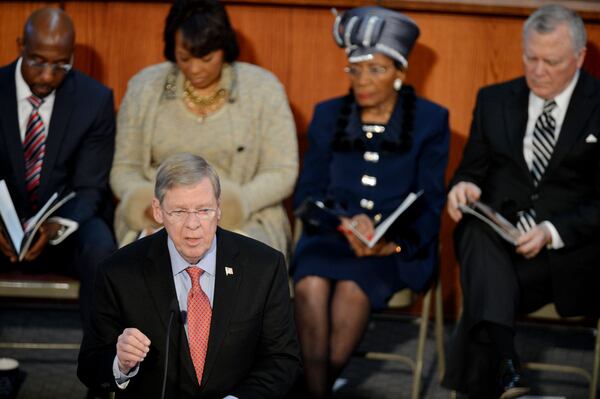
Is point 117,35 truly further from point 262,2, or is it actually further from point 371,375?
point 371,375

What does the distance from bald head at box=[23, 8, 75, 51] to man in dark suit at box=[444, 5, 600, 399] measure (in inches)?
71.7

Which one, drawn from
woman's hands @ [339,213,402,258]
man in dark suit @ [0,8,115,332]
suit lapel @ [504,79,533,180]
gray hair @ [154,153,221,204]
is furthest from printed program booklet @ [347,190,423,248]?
gray hair @ [154,153,221,204]

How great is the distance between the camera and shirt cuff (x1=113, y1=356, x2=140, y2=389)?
315cm

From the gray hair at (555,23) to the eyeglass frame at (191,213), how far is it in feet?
6.70

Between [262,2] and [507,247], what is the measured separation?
1863 mm

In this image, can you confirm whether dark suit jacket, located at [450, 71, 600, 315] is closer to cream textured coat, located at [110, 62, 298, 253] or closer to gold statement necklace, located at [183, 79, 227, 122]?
cream textured coat, located at [110, 62, 298, 253]

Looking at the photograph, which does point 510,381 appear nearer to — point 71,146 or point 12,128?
point 71,146

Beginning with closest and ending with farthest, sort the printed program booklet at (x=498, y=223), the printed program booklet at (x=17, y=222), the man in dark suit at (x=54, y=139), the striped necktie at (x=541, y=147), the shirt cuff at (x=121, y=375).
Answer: the shirt cuff at (x=121, y=375) → the printed program booklet at (x=498, y=223) → the printed program booklet at (x=17, y=222) → the striped necktie at (x=541, y=147) → the man in dark suit at (x=54, y=139)

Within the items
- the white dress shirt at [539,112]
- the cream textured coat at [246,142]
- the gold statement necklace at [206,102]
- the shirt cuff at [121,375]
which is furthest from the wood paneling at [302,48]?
the shirt cuff at [121,375]

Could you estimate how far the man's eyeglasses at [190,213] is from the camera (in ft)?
10.5

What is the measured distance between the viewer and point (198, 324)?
3.28 m

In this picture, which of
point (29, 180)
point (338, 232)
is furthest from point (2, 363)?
point (338, 232)

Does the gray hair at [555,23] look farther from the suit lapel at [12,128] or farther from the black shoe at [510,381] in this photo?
the suit lapel at [12,128]

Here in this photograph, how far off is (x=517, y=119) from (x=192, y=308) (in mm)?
2094
